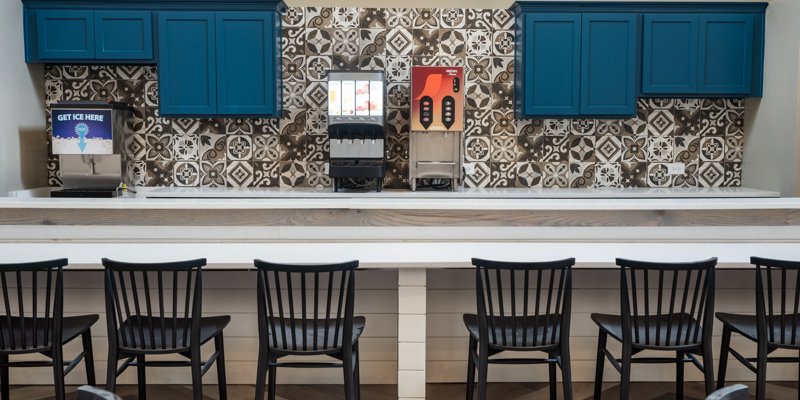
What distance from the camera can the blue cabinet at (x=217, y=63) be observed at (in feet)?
17.5

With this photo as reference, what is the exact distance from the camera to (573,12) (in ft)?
17.7

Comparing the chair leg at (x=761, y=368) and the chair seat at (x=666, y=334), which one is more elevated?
the chair seat at (x=666, y=334)

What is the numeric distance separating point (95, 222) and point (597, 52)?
12.7 feet

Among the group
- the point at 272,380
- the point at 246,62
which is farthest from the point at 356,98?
the point at 272,380

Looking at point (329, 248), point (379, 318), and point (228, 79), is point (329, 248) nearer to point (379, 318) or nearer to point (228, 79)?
point (379, 318)

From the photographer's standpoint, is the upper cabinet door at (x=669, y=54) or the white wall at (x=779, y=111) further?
the upper cabinet door at (x=669, y=54)

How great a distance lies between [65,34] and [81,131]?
83cm

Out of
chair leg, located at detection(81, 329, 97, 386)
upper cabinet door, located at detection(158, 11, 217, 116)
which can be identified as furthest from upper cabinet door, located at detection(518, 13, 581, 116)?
chair leg, located at detection(81, 329, 97, 386)

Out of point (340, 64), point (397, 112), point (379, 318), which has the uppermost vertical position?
point (340, 64)

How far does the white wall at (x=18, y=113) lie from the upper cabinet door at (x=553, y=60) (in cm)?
387

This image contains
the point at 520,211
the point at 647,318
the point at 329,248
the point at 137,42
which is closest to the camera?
the point at 647,318

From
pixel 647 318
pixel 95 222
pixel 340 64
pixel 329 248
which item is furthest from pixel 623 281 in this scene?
pixel 340 64

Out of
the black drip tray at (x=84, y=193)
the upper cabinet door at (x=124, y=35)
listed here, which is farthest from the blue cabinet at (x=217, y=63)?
the black drip tray at (x=84, y=193)

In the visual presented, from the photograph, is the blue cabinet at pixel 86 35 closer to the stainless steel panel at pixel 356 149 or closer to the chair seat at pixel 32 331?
the stainless steel panel at pixel 356 149
